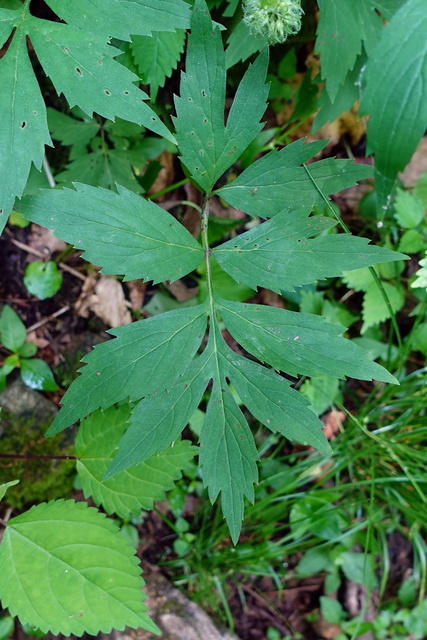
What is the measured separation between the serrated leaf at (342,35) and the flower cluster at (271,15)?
25 centimetres

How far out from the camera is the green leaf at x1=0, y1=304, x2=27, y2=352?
192 centimetres

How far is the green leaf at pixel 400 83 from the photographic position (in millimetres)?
1060

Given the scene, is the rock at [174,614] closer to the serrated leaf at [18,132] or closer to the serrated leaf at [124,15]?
the serrated leaf at [18,132]

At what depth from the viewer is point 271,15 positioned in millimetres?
1245

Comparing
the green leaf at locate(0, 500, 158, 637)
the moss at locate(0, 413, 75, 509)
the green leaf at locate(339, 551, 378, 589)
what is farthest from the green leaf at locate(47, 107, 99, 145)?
the green leaf at locate(339, 551, 378, 589)

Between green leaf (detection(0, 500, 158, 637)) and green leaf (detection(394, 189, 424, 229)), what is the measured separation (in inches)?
65.9

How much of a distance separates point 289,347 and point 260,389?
14cm

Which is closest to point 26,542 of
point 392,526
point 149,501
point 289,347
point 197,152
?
point 149,501

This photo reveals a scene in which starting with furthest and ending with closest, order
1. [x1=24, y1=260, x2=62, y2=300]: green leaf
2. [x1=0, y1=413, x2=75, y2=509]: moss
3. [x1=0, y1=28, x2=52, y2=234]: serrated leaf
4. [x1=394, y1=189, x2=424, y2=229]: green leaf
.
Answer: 1. [x1=394, y1=189, x2=424, y2=229]: green leaf
2. [x1=24, y1=260, x2=62, y2=300]: green leaf
3. [x1=0, y1=413, x2=75, y2=509]: moss
4. [x1=0, y1=28, x2=52, y2=234]: serrated leaf

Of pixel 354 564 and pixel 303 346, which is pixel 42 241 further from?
pixel 354 564

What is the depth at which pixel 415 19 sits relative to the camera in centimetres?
106

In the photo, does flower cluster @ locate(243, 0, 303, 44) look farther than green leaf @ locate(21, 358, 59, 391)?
No

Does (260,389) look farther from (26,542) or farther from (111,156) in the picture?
(111,156)

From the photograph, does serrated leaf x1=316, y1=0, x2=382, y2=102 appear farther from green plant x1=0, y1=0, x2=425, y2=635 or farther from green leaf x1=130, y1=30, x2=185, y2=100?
green leaf x1=130, y1=30, x2=185, y2=100
